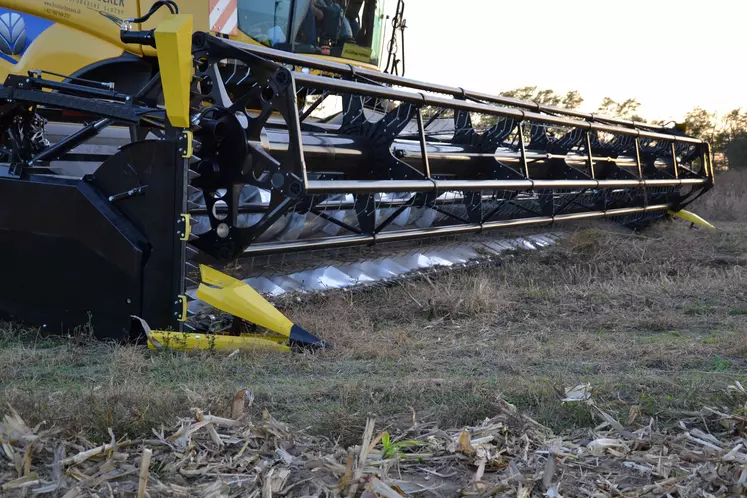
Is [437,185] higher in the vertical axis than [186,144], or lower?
lower

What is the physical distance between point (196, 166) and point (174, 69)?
0.49 metres

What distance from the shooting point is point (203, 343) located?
12.1 feet

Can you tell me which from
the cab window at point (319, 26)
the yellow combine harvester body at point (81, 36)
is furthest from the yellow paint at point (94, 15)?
the cab window at point (319, 26)

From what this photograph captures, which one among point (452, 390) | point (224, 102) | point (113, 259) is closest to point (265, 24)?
point (224, 102)

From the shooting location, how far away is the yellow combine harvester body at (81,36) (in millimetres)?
6273

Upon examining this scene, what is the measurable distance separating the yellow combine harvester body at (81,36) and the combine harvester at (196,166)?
0.5 inches

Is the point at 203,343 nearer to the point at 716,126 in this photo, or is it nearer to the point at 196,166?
the point at 196,166

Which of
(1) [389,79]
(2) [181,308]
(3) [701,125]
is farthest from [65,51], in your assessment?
(3) [701,125]

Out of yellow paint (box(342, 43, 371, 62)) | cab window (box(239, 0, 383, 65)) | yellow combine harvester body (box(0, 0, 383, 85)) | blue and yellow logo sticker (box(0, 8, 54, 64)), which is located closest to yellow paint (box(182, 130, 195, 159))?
yellow combine harvester body (box(0, 0, 383, 85))

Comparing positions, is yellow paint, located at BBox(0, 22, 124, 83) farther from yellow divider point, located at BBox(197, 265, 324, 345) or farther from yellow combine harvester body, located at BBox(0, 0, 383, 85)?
yellow divider point, located at BBox(197, 265, 324, 345)

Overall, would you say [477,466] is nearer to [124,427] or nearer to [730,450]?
[730,450]

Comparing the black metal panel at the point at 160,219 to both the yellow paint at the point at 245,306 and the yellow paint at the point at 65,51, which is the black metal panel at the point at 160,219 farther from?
the yellow paint at the point at 65,51

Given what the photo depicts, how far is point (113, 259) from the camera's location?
3906 mm

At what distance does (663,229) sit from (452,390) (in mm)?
7509
